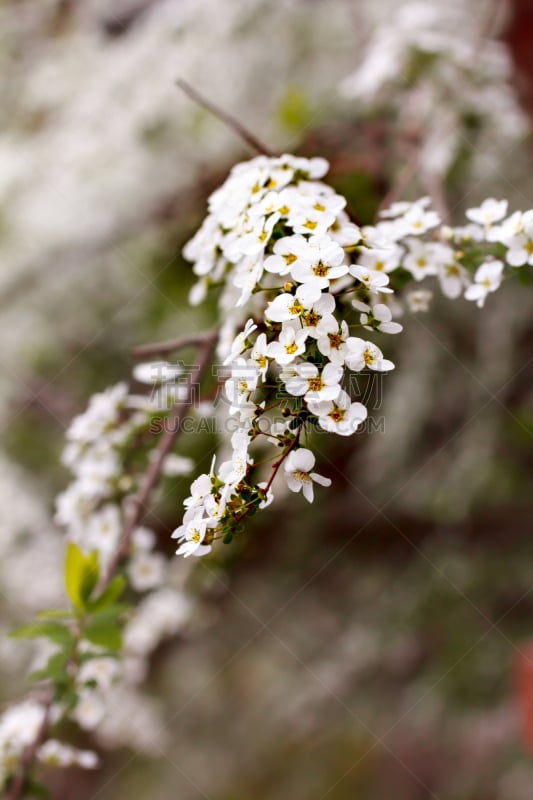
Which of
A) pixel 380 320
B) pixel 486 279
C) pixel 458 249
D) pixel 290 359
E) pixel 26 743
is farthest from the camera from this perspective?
pixel 26 743

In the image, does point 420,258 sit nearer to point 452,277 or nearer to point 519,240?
point 452,277

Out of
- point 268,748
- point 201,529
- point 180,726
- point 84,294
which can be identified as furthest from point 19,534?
point 268,748

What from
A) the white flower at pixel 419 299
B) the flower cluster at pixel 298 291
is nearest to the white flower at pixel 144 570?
the flower cluster at pixel 298 291

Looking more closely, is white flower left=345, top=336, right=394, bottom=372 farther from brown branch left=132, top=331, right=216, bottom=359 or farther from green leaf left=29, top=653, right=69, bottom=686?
green leaf left=29, top=653, right=69, bottom=686

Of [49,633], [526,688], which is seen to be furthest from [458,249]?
[526,688]

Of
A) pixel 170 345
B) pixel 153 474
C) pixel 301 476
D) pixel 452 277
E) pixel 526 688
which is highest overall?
pixel 170 345

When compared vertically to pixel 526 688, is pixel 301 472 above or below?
above

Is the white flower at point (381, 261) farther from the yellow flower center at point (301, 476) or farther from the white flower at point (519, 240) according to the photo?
the yellow flower center at point (301, 476)

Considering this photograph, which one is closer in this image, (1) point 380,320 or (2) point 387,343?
(1) point 380,320
